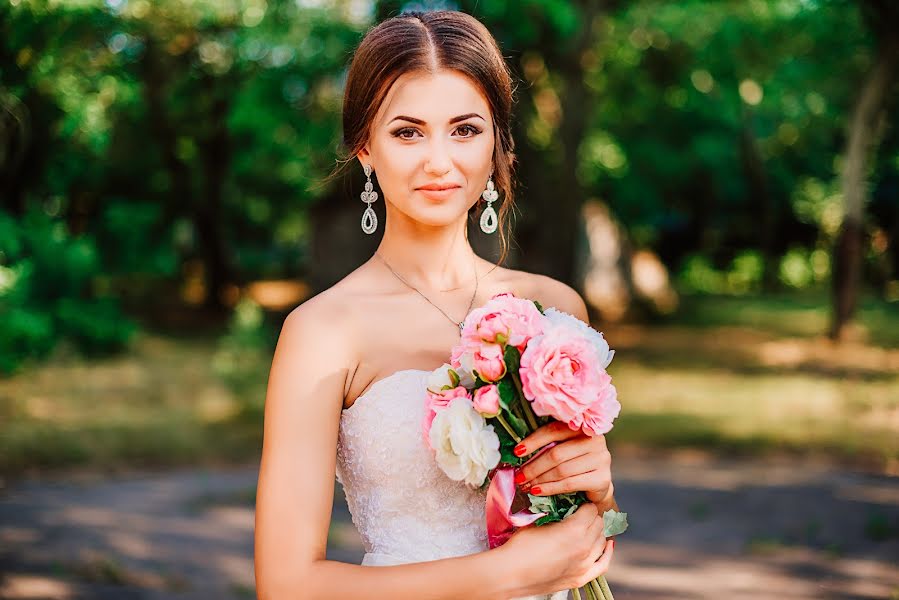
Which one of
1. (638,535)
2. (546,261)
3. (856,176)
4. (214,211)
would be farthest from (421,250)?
(214,211)

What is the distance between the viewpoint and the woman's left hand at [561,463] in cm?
199

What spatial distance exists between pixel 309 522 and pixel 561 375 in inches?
24.3

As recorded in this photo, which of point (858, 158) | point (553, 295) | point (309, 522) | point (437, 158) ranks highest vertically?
point (858, 158)

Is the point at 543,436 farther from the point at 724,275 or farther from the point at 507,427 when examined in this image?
the point at 724,275

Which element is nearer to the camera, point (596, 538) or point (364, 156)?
point (596, 538)

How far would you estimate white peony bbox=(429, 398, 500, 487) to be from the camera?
1923 mm

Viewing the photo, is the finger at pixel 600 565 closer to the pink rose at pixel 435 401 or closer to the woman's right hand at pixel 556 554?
the woman's right hand at pixel 556 554

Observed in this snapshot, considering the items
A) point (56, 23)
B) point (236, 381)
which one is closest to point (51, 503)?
point (56, 23)

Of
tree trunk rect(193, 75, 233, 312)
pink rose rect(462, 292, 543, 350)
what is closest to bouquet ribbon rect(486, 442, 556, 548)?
pink rose rect(462, 292, 543, 350)

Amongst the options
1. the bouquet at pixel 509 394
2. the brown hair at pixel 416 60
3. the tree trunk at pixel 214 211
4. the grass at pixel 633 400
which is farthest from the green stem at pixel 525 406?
the tree trunk at pixel 214 211

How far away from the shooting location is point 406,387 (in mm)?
2168

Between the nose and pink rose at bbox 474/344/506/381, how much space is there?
47 centimetres

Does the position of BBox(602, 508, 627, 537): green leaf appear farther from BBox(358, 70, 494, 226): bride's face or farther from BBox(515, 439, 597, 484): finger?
BBox(358, 70, 494, 226): bride's face

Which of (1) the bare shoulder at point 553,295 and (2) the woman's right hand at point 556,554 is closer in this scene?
(2) the woman's right hand at point 556,554
